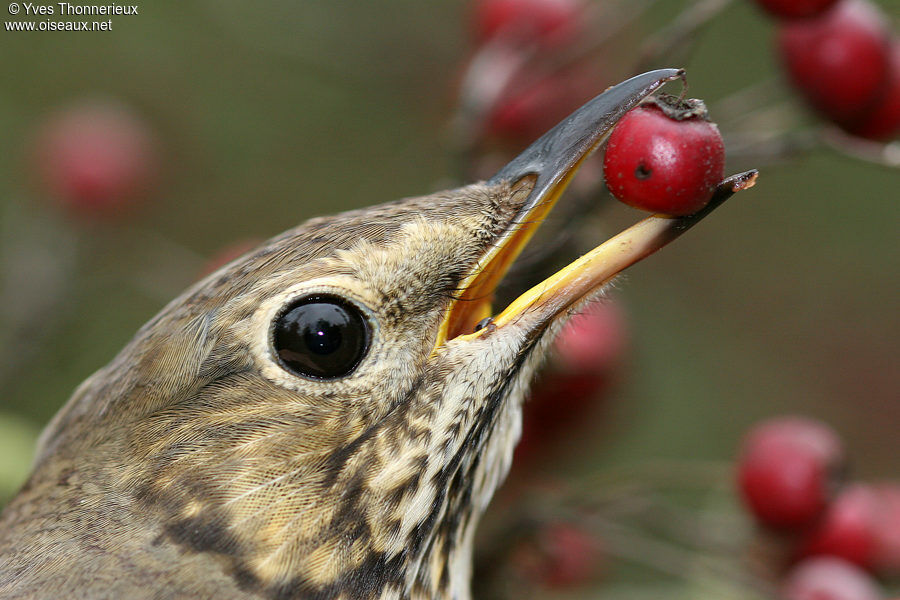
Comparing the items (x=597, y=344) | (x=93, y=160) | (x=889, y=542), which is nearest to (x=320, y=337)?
(x=597, y=344)

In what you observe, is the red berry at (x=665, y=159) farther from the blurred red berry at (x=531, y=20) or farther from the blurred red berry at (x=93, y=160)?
the blurred red berry at (x=93, y=160)

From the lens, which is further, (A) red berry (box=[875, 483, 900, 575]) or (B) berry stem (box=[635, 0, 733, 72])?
(A) red berry (box=[875, 483, 900, 575])

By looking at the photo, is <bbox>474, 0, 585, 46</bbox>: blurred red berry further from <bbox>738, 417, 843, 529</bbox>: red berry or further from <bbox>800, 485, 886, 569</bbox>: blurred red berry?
<bbox>800, 485, 886, 569</bbox>: blurred red berry

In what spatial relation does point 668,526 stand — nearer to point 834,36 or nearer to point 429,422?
point 429,422

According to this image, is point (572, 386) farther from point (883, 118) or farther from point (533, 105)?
point (883, 118)

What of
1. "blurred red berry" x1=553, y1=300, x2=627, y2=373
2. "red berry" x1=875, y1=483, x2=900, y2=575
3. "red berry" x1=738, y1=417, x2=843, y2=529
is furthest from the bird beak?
"red berry" x1=875, y1=483, x2=900, y2=575

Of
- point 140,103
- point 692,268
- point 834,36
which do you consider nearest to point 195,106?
point 140,103
